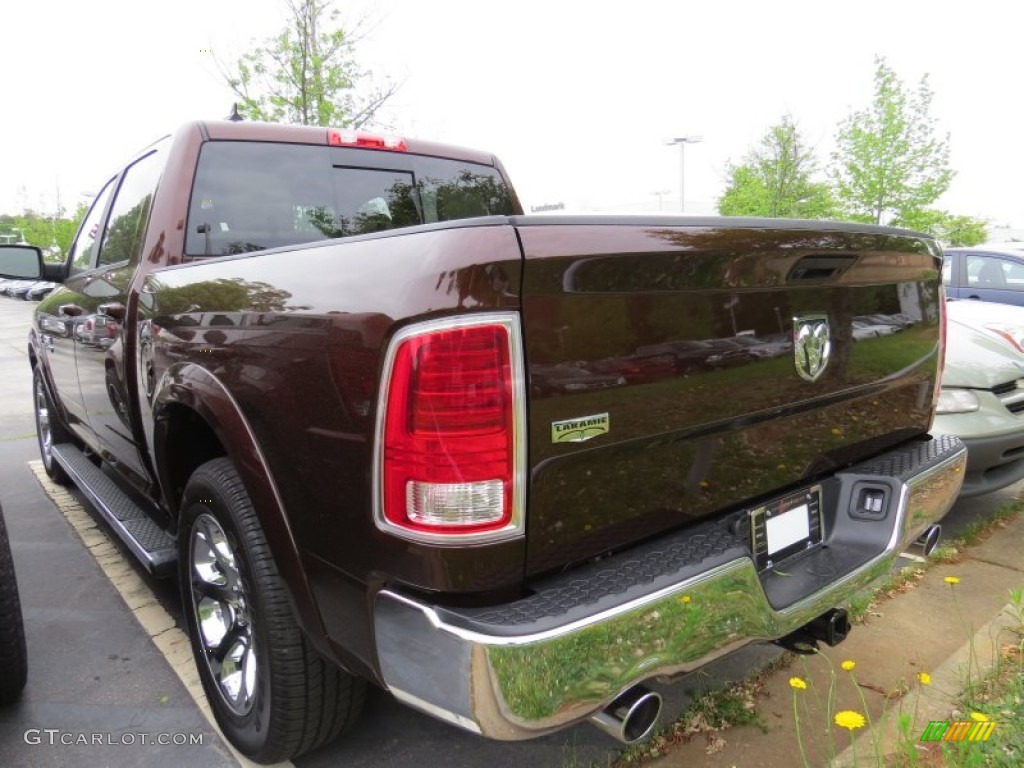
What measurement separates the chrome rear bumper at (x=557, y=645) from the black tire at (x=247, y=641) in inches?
20.1

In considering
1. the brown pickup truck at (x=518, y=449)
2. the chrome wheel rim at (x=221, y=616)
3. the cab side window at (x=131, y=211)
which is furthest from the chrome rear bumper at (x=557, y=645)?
the cab side window at (x=131, y=211)

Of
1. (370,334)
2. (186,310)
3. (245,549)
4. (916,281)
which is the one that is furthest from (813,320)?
(186,310)

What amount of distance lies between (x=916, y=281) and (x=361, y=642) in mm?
2110

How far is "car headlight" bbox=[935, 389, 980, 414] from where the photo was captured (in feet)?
12.6

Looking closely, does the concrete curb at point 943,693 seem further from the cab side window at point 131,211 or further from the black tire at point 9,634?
the cab side window at point 131,211

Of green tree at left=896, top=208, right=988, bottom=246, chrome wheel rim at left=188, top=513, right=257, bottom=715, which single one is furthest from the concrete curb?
green tree at left=896, top=208, right=988, bottom=246

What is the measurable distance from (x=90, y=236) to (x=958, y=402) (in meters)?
4.80

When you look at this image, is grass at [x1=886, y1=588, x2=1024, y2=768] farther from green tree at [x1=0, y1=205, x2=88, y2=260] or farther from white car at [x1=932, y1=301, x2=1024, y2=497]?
green tree at [x1=0, y1=205, x2=88, y2=260]

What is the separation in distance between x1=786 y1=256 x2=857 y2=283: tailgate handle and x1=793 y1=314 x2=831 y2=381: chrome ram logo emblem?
0.35 ft

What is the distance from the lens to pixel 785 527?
201 centimetres

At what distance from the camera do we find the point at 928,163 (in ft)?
50.9

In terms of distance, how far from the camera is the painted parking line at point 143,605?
255 centimetres

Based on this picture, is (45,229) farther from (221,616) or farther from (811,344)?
(811,344)

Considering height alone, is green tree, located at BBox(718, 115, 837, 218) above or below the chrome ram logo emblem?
above
